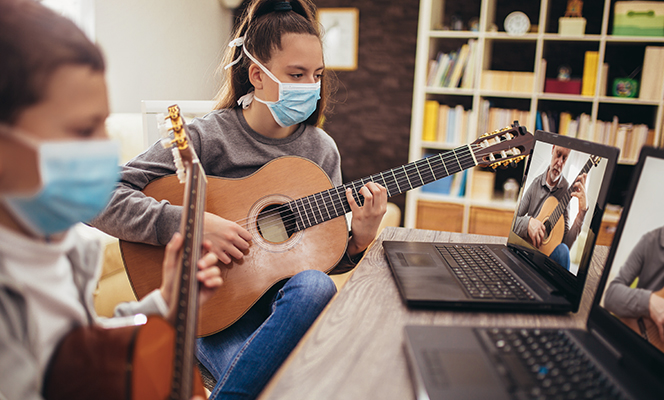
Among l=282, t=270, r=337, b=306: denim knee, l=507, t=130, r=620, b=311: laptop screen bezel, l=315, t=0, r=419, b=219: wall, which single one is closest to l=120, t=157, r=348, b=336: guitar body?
l=282, t=270, r=337, b=306: denim knee

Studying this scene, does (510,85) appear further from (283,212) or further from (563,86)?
(283,212)

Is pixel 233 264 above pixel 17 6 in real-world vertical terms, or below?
below

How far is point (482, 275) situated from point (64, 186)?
0.77 m

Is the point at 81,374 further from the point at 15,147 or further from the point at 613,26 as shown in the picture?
the point at 613,26

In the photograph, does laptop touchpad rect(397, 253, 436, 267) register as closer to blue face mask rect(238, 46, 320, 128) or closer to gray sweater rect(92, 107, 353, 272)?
gray sweater rect(92, 107, 353, 272)

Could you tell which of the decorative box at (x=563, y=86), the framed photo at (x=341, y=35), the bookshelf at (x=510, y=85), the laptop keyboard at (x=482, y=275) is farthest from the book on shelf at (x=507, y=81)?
the laptop keyboard at (x=482, y=275)

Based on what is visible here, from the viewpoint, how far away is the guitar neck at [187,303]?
0.55 metres

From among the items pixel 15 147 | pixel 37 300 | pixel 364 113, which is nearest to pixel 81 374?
pixel 37 300

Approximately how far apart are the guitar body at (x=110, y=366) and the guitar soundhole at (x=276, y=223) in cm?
69

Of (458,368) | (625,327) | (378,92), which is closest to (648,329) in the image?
(625,327)

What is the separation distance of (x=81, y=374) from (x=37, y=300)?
10cm

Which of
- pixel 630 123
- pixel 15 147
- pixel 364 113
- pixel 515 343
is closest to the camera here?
pixel 15 147

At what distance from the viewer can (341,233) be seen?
1.26m

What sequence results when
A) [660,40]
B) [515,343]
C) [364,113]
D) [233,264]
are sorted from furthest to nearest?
[364,113] → [660,40] → [233,264] → [515,343]
